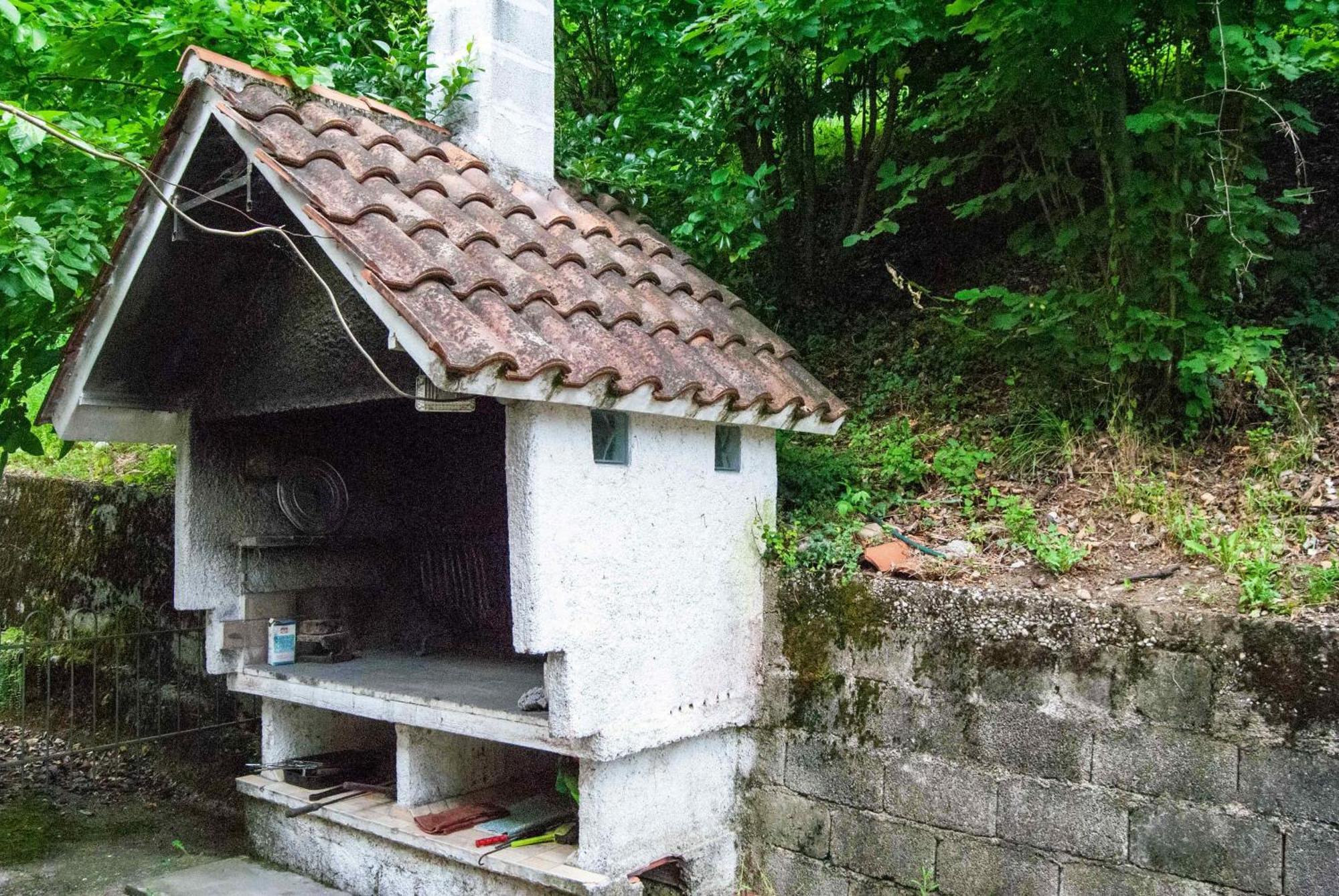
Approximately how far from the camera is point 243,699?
690 cm

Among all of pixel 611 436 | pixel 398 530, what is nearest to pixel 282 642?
pixel 398 530

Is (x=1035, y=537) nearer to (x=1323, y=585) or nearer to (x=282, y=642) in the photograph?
(x=1323, y=585)

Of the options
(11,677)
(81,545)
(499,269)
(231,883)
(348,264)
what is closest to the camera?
(348,264)

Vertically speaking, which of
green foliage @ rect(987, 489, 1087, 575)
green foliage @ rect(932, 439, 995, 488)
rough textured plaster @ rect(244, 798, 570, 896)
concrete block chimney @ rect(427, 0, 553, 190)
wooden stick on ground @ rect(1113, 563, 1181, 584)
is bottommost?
rough textured plaster @ rect(244, 798, 570, 896)

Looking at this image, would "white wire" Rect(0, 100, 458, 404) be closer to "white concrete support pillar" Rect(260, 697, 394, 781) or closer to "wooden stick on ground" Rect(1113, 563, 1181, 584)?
"white concrete support pillar" Rect(260, 697, 394, 781)

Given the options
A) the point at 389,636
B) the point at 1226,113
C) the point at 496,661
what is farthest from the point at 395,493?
the point at 1226,113

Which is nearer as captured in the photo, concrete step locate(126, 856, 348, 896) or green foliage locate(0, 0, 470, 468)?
green foliage locate(0, 0, 470, 468)

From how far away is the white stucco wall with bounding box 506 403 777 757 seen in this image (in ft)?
12.1

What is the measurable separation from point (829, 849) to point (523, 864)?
1.38 m

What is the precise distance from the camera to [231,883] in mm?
4910

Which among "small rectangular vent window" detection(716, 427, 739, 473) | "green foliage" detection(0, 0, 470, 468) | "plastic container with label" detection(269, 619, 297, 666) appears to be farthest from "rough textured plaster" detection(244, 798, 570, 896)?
"green foliage" detection(0, 0, 470, 468)

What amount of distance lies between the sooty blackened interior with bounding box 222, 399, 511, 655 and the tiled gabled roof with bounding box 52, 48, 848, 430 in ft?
4.56

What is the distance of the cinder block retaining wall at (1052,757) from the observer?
3367mm

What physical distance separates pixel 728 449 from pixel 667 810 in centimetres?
168
